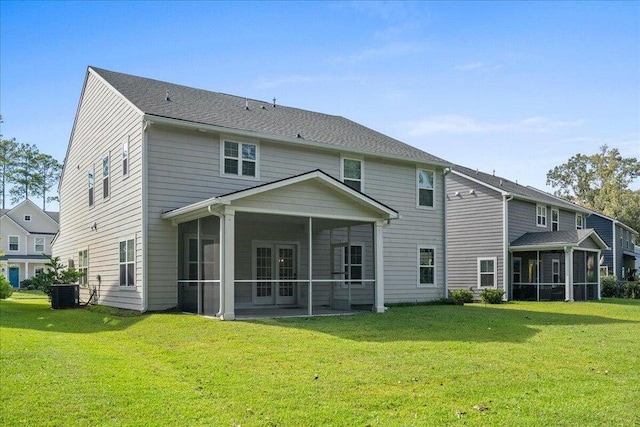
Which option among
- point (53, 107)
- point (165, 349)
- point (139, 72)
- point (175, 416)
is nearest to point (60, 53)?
point (139, 72)

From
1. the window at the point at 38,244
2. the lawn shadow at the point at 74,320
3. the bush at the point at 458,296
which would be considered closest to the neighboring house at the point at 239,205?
the lawn shadow at the point at 74,320

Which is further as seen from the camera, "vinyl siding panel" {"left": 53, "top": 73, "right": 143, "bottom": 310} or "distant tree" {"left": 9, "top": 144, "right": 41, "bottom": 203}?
"distant tree" {"left": 9, "top": 144, "right": 41, "bottom": 203}

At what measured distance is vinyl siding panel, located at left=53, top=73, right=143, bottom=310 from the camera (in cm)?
1509

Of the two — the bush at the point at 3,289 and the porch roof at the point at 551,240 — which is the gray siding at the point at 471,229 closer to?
the porch roof at the point at 551,240

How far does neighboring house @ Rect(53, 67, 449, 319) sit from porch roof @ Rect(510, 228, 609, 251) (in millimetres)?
6558

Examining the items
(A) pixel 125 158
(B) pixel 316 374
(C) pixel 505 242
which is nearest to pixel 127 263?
(A) pixel 125 158

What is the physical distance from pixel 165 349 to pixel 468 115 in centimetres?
1705

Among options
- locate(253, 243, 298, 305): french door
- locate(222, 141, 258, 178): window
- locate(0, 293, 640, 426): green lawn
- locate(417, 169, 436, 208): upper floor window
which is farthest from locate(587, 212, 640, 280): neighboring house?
locate(0, 293, 640, 426): green lawn

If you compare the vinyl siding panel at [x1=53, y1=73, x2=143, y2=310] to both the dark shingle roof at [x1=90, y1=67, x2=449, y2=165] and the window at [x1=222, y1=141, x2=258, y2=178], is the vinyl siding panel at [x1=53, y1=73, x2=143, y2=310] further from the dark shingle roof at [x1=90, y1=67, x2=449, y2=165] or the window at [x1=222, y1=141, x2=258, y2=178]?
the window at [x1=222, y1=141, x2=258, y2=178]

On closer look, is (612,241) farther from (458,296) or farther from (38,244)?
(38,244)

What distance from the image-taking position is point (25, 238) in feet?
149

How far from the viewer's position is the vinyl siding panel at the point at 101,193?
15.1m

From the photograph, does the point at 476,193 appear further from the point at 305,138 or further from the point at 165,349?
the point at 165,349

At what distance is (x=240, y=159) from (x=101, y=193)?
5.56m
